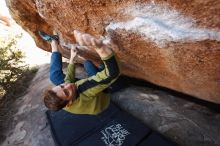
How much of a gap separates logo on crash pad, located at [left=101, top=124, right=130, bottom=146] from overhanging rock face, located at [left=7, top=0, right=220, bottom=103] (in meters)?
0.96

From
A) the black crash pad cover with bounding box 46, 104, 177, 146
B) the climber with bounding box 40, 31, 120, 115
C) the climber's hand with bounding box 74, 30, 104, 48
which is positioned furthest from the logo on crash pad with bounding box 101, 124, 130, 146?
the climber's hand with bounding box 74, 30, 104, 48

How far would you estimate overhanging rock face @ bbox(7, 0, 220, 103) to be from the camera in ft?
9.71

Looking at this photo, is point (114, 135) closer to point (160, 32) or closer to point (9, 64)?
point (160, 32)

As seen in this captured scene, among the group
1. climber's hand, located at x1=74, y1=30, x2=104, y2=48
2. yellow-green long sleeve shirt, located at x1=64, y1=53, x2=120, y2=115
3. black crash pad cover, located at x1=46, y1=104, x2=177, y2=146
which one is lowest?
black crash pad cover, located at x1=46, y1=104, x2=177, y2=146

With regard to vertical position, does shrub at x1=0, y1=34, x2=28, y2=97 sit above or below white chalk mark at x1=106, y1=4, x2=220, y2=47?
below

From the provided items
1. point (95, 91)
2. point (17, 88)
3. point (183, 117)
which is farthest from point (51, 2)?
point (17, 88)

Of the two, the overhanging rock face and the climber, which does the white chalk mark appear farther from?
the climber

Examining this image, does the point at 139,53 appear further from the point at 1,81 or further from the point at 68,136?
the point at 1,81

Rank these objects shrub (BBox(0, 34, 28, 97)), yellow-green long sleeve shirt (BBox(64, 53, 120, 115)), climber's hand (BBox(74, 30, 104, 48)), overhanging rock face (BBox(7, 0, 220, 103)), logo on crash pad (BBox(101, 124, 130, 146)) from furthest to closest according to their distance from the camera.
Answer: shrub (BBox(0, 34, 28, 97)), logo on crash pad (BBox(101, 124, 130, 146)), yellow-green long sleeve shirt (BBox(64, 53, 120, 115)), climber's hand (BBox(74, 30, 104, 48)), overhanging rock face (BBox(7, 0, 220, 103))

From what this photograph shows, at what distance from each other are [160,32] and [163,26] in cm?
8

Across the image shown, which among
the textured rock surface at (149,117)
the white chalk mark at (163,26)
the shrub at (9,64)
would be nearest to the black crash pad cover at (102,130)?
the textured rock surface at (149,117)

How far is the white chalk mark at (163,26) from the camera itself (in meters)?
3.00

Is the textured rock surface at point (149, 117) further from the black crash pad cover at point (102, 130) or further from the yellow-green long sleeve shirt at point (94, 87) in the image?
the yellow-green long sleeve shirt at point (94, 87)

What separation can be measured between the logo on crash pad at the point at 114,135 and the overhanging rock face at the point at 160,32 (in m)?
0.96
